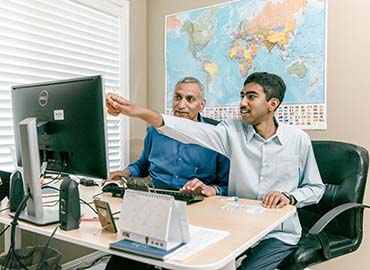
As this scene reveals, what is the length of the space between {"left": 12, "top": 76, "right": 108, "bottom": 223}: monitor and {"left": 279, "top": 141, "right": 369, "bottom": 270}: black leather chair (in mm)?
1026

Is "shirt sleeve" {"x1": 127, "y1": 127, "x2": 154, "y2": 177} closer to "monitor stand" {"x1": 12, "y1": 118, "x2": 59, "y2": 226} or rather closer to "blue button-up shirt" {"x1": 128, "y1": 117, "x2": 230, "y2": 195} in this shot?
"blue button-up shirt" {"x1": 128, "y1": 117, "x2": 230, "y2": 195}

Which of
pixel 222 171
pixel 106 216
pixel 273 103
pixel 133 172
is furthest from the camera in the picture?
pixel 133 172

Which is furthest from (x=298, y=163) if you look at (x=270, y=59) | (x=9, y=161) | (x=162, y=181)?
(x=9, y=161)

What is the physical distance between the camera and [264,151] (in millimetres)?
1761

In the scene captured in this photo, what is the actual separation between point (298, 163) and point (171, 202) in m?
1.01

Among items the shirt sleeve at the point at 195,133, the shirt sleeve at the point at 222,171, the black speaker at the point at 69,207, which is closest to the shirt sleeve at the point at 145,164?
the shirt sleeve at the point at 222,171

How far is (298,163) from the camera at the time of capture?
177 centimetres

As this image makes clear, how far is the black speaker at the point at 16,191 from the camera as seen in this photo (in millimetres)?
1386

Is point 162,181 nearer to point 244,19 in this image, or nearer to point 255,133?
point 255,133

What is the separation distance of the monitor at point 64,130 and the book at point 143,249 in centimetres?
30

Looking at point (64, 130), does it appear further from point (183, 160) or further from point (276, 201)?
point (183, 160)

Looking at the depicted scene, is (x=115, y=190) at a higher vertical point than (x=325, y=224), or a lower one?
higher

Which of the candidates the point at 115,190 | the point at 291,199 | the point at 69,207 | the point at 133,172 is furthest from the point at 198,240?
the point at 133,172

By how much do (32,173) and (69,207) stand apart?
19 cm
